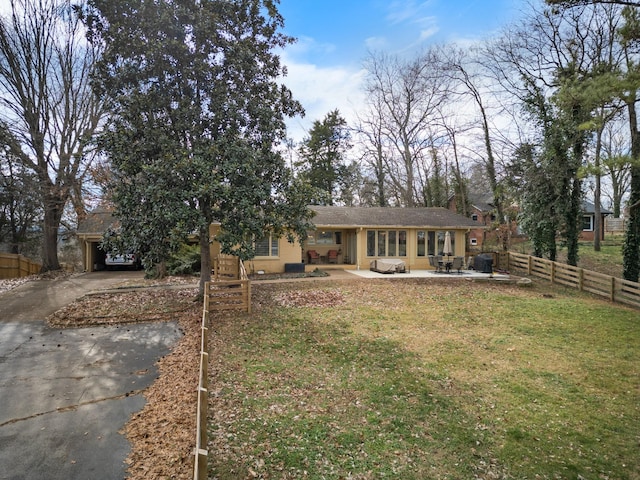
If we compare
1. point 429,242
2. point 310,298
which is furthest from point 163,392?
point 429,242

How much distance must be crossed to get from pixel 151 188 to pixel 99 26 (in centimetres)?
568

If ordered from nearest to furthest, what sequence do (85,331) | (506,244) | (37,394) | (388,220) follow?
(37,394)
(85,331)
(388,220)
(506,244)

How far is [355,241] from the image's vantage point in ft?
64.6

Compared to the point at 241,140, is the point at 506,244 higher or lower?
lower

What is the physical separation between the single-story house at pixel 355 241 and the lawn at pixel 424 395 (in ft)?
24.9

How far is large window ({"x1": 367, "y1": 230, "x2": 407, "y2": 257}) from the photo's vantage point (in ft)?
64.1

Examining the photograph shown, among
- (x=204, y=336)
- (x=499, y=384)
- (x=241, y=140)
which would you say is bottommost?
(x=499, y=384)

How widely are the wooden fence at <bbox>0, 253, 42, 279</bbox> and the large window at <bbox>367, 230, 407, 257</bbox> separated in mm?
19504

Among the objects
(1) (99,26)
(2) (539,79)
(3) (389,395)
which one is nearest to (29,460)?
(3) (389,395)

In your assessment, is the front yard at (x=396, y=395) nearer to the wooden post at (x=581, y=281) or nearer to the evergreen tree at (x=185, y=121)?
the evergreen tree at (x=185, y=121)

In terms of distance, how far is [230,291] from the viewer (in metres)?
10.5

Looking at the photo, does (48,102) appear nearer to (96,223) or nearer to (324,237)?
(96,223)

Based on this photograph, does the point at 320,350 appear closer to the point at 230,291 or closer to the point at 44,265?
the point at 230,291

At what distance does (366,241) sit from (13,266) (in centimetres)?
1944
